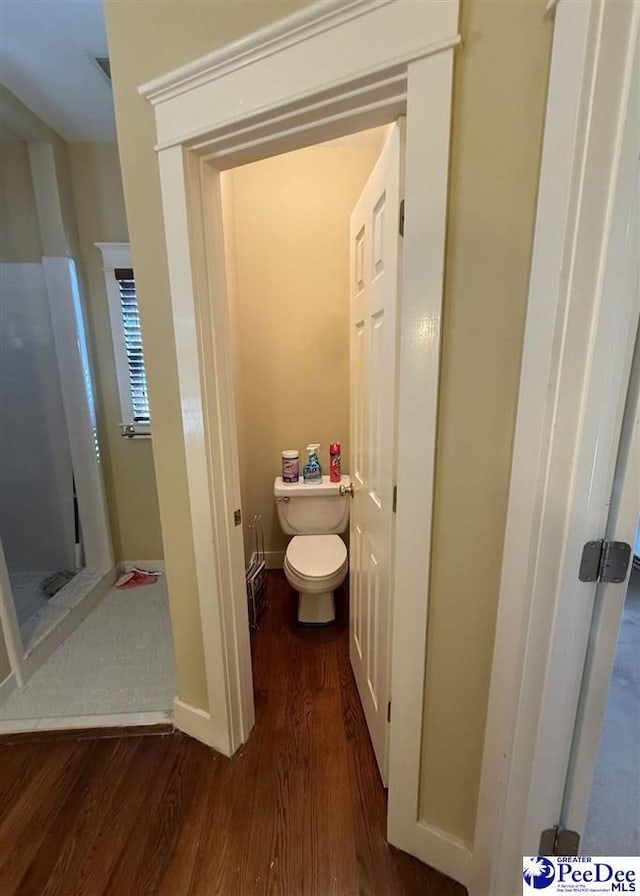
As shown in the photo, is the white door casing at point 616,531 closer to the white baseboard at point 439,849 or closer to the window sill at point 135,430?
the white baseboard at point 439,849

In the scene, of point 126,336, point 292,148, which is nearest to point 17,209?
point 126,336

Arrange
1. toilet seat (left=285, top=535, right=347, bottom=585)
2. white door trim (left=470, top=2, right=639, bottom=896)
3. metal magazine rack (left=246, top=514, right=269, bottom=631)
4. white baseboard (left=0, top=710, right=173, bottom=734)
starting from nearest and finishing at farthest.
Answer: white door trim (left=470, top=2, right=639, bottom=896), white baseboard (left=0, top=710, right=173, bottom=734), toilet seat (left=285, top=535, right=347, bottom=585), metal magazine rack (left=246, top=514, right=269, bottom=631)

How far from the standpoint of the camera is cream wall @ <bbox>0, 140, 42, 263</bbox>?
210 cm

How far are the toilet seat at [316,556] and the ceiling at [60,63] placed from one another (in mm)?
2317

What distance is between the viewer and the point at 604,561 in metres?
0.71

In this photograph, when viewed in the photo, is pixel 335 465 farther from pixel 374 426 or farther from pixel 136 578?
pixel 136 578

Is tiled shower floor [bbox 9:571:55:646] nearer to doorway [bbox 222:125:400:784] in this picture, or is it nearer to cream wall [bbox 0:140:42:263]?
doorway [bbox 222:125:400:784]

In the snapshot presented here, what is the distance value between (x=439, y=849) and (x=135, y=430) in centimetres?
245

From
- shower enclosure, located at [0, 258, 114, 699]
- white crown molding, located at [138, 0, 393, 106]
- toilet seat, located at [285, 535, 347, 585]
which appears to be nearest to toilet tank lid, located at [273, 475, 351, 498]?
toilet seat, located at [285, 535, 347, 585]

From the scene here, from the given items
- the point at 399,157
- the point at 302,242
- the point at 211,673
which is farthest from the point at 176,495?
the point at 302,242

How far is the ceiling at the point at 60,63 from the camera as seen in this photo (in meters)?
1.36

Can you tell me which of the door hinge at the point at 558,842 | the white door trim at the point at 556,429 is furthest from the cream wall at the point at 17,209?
the door hinge at the point at 558,842

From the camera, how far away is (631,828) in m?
1.15

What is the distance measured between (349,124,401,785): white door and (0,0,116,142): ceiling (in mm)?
1248
